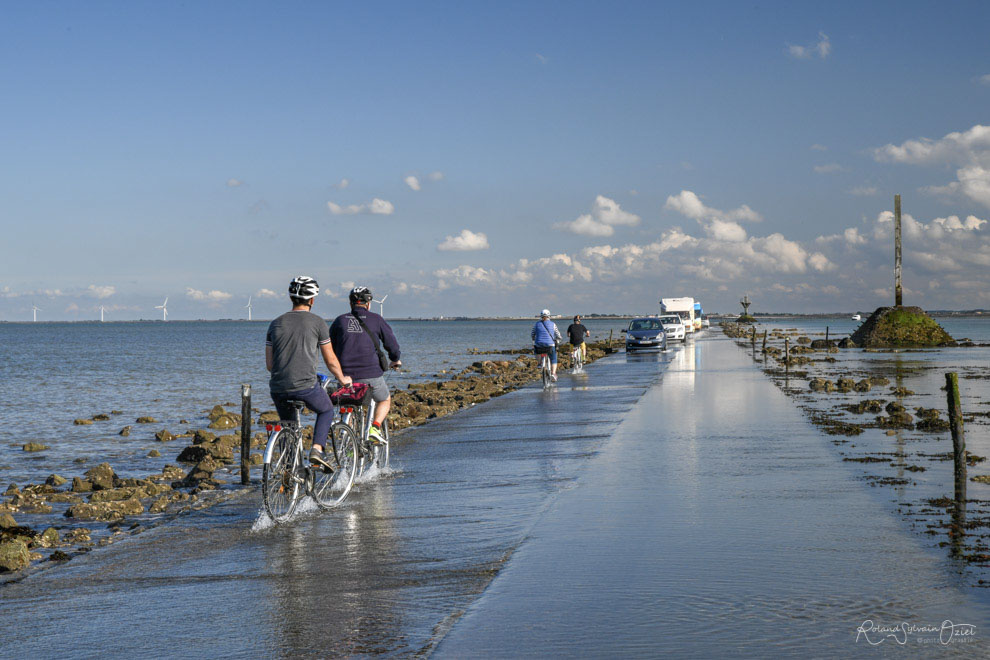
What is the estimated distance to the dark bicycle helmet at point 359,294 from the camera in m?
10.5

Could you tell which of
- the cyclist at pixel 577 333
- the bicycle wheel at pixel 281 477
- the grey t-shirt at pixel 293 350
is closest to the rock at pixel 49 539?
the bicycle wheel at pixel 281 477

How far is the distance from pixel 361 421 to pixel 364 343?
100 centimetres

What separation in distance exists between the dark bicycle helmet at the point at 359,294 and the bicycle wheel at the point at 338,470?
141 cm

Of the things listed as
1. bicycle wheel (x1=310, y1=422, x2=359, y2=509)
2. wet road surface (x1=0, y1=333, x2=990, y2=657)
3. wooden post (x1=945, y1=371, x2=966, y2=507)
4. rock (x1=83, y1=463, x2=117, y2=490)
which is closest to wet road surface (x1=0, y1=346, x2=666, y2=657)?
wet road surface (x1=0, y1=333, x2=990, y2=657)

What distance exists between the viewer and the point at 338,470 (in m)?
9.80

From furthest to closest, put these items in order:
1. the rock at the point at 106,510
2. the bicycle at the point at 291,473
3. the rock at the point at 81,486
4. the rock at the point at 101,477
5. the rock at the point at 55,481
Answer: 1. the rock at the point at 55,481
2. the rock at the point at 101,477
3. the rock at the point at 81,486
4. the rock at the point at 106,510
5. the bicycle at the point at 291,473

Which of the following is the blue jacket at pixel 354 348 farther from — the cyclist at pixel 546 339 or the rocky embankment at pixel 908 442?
the cyclist at pixel 546 339

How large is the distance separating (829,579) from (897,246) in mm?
49634

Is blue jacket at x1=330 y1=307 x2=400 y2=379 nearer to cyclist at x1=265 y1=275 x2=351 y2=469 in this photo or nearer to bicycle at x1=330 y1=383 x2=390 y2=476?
bicycle at x1=330 y1=383 x2=390 y2=476

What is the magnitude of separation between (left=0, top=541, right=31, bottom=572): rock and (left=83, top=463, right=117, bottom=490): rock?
6.83 meters

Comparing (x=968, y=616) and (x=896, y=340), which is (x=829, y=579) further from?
(x=896, y=340)
